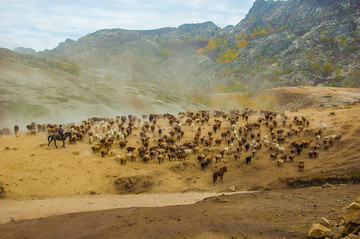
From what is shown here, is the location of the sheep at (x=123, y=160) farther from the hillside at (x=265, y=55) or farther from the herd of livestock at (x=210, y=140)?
the hillside at (x=265, y=55)

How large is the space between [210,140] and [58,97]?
3515 centimetres

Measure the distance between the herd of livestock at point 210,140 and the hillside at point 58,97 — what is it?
14.3 m

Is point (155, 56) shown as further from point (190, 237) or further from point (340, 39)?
point (190, 237)

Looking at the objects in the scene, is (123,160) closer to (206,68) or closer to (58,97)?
(58,97)

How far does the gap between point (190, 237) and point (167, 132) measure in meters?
17.6

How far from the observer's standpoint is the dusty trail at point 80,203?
13224mm

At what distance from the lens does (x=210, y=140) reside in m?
22.6

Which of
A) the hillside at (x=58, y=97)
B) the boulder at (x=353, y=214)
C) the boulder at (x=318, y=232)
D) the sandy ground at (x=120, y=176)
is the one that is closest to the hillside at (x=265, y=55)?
the hillside at (x=58, y=97)

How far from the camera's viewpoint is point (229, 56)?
380 ft

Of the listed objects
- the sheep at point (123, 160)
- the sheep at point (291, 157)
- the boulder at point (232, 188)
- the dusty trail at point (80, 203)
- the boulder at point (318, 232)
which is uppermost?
the boulder at point (318, 232)

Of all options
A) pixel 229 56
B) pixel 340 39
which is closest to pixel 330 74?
pixel 340 39

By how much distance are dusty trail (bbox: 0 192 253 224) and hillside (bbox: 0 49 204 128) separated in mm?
24300

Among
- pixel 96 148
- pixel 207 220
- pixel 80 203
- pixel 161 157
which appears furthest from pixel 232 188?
pixel 96 148

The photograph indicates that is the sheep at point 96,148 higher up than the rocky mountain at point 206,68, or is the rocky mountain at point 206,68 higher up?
the rocky mountain at point 206,68
